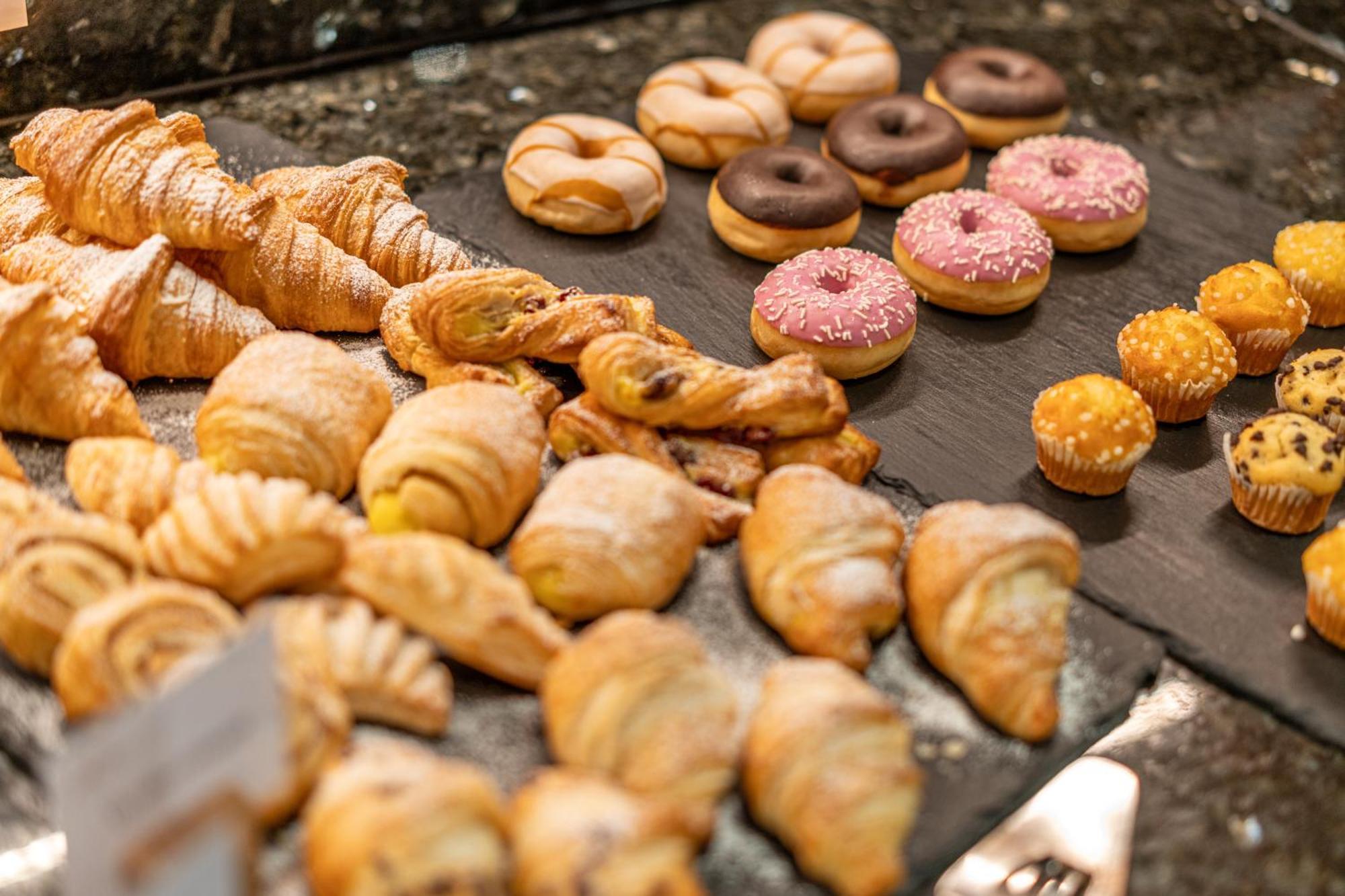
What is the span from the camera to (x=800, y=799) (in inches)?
71.1

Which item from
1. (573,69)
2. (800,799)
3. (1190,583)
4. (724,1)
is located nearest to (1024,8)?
(724,1)

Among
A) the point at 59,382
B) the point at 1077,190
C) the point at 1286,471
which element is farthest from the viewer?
the point at 1077,190

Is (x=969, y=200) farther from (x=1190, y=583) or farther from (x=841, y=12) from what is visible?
(x=841, y=12)

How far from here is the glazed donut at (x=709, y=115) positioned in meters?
3.74

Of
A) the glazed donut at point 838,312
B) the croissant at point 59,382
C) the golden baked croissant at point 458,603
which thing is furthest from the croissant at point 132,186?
the glazed donut at point 838,312

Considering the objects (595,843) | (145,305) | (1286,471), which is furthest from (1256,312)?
(145,305)

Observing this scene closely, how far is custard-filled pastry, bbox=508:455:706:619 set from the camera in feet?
Answer: 7.05

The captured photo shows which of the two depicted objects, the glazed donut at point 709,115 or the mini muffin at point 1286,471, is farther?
the glazed donut at point 709,115

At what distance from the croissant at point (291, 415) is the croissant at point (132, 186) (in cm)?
33

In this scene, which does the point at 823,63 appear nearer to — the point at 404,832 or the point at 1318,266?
the point at 1318,266

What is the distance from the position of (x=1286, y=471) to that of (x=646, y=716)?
148 centimetres

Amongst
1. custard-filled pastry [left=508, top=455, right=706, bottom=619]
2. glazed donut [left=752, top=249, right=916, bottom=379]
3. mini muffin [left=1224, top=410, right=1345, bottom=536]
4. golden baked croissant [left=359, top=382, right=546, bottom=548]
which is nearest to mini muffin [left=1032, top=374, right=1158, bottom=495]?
mini muffin [left=1224, top=410, right=1345, bottom=536]

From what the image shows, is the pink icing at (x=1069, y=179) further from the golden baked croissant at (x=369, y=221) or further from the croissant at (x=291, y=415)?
the croissant at (x=291, y=415)

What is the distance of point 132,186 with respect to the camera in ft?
8.55
